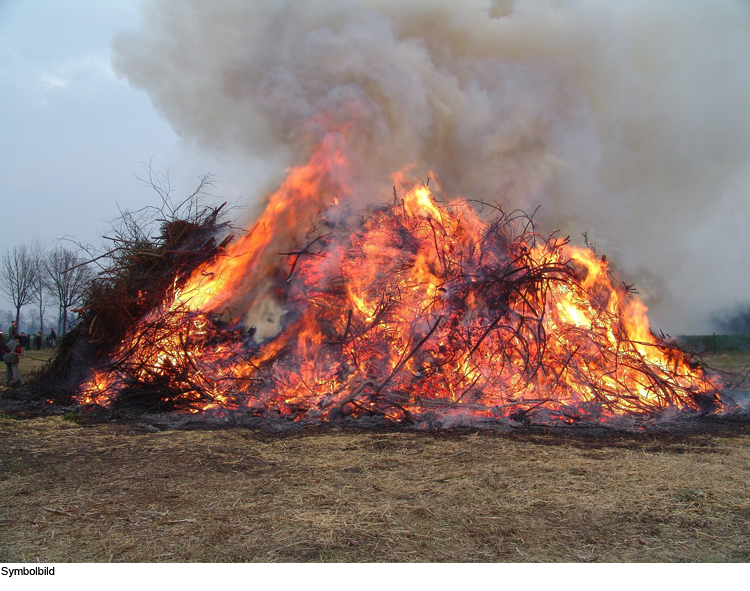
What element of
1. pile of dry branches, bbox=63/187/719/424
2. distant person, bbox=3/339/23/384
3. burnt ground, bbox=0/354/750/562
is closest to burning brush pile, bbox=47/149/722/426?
pile of dry branches, bbox=63/187/719/424

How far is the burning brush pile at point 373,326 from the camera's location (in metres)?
7.51

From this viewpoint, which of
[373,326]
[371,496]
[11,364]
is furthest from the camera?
[11,364]

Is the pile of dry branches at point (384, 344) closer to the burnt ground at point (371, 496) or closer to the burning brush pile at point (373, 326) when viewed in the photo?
the burning brush pile at point (373, 326)

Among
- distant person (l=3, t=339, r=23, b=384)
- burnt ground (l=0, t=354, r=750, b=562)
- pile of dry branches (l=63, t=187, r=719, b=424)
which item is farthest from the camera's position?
distant person (l=3, t=339, r=23, b=384)

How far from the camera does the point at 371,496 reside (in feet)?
13.5

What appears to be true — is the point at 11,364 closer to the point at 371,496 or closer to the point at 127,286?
the point at 127,286

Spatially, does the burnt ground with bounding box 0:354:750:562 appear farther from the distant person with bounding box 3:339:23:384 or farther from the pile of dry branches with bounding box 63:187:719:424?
the distant person with bounding box 3:339:23:384

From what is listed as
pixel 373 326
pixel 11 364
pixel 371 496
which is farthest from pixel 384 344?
pixel 11 364

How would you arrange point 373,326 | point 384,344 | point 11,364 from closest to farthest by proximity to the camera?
point 384,344 → point 373,326 → point 11,364

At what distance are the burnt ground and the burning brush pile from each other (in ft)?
3.96

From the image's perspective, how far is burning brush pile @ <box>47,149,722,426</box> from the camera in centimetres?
→ 751

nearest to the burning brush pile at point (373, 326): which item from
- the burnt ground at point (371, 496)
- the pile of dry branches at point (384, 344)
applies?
the pile of dry branches at point (384, 344)

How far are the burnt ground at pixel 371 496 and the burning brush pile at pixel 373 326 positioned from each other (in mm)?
1206

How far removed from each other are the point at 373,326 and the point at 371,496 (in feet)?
14.2
